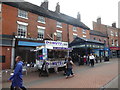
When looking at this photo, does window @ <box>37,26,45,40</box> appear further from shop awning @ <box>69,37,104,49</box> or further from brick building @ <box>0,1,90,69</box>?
shop awning @ <box>69,37,104,49</box>

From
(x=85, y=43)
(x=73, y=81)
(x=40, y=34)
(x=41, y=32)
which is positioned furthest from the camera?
(x=41, y=32)

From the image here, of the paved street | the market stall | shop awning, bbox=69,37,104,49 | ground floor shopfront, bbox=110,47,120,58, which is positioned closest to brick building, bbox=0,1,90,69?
shop awning, bbox=69,37,104,49

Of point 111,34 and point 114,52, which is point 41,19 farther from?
point 114,52

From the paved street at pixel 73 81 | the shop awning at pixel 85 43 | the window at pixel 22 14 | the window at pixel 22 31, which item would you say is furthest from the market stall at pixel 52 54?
the window at pixel 22 14

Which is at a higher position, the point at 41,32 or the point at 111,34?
the point at 111,34

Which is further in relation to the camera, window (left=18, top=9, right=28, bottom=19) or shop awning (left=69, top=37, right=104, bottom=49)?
shop awning (left=69, top=37, right=104, bottom=49)

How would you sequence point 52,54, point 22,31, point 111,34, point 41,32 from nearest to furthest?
1. point 52,54
2. point 22,31
3. point 41,32
4. point 111,34

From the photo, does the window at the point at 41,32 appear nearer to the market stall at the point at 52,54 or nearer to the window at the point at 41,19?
the window at the point at 41,19

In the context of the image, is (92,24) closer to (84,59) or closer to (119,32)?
(119,32)

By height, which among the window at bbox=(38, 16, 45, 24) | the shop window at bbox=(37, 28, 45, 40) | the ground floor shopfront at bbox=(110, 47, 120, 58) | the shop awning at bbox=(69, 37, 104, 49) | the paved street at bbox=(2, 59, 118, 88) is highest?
the window at bbox=(38, 16, 45, 24)

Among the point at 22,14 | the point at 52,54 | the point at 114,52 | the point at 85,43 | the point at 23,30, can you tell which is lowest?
the point at 114,52

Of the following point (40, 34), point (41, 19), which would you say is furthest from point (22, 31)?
point (41, 19)

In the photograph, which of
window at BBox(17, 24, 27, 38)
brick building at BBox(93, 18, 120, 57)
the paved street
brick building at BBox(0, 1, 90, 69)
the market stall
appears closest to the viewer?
the paved street

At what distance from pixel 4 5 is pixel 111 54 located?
29.4 meters
